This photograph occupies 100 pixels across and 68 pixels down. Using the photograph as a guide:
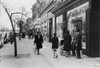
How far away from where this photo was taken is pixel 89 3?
1338 centimetres

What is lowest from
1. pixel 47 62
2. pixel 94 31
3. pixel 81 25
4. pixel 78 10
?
pixel 47 62

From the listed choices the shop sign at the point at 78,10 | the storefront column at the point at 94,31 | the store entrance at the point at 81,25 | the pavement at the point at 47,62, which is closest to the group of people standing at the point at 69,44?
the pavement at the point at 47,62

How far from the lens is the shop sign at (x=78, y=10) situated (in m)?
14.4

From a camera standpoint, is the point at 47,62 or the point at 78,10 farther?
the point at 78,10

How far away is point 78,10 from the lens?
1625 centimetres

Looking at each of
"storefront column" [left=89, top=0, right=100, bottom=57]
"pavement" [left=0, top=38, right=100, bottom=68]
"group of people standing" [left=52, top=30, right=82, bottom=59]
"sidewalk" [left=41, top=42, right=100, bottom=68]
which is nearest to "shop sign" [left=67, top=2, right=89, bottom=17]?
"storefront column" [left=89, top=0, right=100, bottom=57]

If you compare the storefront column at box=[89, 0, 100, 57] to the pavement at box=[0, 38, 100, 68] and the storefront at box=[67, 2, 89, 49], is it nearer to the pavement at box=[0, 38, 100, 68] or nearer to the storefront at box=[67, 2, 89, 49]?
the pavement at box=[0, 38, 100, 68]

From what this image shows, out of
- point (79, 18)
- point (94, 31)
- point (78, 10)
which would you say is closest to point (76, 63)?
point (94, 31)

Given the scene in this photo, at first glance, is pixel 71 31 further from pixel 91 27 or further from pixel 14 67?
pixel 14 67

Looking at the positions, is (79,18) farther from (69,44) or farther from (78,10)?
(69,44)

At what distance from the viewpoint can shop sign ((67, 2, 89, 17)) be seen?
14441 millimetres

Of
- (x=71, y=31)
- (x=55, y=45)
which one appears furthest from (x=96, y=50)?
(x=71, y=31)

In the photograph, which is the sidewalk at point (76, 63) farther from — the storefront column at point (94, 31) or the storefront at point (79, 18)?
the storefront at point (79, 18)

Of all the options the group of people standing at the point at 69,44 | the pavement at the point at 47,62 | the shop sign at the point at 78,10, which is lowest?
the pavement at the point at 47,62
